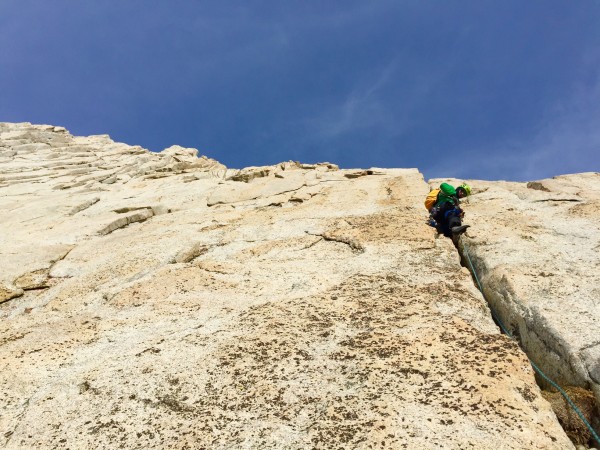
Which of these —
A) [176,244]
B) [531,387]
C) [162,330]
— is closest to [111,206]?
[176,244]

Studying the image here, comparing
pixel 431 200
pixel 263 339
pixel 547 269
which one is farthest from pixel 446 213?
pixel 263 339

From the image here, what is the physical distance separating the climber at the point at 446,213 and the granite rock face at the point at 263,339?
35 cm

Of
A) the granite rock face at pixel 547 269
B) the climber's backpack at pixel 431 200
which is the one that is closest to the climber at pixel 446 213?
the climber's backpack at pixel 431 200

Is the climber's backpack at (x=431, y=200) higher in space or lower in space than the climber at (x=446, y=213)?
higher

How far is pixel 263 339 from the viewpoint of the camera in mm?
5078

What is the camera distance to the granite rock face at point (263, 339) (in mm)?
3902

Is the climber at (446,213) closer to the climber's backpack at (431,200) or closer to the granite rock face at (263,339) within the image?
the climber's backpack at (431,200)

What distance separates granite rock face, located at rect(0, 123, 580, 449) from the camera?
3.90 meters

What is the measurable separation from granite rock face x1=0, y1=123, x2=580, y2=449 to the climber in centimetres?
35

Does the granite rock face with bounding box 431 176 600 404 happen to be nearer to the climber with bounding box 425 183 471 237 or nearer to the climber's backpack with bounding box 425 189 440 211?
the climber with bounding box 425 183 471 237

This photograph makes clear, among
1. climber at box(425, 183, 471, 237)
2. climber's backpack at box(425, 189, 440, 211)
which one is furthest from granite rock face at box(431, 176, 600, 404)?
climber's backpack at box(425, 189, 440, 211)

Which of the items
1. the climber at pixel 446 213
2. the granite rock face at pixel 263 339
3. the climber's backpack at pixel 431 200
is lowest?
the granite rock face at pixel 263 339

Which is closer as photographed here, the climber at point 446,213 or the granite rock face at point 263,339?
the granite rock face at point 263,339

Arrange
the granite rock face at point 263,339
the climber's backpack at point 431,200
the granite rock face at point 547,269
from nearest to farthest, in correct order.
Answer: the granite rock face at point 263,339 → the granite rock face at point 547,269 → the climber's backpack at point 431,200
